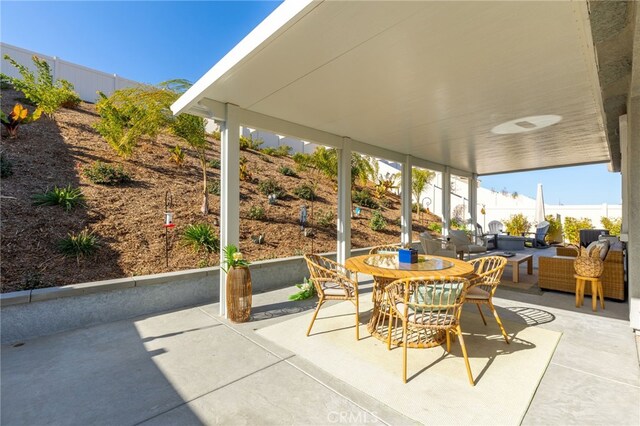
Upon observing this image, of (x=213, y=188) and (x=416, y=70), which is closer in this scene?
(x=416, y=70)

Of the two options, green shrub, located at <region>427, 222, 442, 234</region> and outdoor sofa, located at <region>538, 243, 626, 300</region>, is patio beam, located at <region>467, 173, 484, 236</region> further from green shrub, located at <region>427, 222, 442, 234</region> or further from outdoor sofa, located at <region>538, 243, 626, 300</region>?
outdoor sofa, located at <region>538, 243, 626, 300</region>

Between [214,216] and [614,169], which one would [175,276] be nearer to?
[214,216]

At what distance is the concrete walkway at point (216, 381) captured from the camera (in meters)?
1.96

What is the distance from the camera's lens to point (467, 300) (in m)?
3.00

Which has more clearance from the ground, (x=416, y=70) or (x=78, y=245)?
(x=416, y=70)

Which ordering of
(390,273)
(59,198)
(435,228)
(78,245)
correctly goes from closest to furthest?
(390,273) → (78,245) → (59,198) → (435,228)

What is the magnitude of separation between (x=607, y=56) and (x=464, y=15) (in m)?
2.27

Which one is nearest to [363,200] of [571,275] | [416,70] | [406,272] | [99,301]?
[571,275]

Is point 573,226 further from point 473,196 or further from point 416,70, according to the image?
point 416,70

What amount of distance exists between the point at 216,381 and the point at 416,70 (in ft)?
11.9

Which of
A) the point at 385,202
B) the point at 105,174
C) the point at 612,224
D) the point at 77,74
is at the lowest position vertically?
the point at 612,224

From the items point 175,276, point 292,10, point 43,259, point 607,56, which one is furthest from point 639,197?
point 43,259

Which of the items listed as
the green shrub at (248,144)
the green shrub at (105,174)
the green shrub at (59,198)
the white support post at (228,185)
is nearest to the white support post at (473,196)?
the green shrub at (248,144)

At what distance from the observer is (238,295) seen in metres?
3.67
